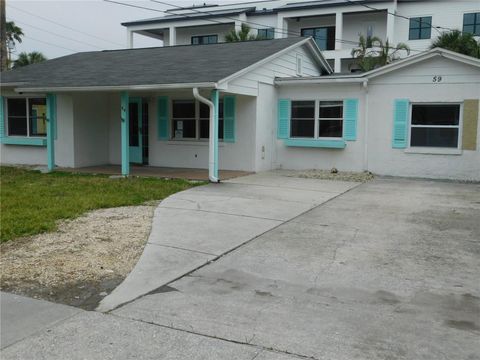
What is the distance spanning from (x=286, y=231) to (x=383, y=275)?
2.14 m

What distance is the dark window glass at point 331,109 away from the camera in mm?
14453

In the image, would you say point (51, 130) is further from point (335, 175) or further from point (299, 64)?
point (299, 64)

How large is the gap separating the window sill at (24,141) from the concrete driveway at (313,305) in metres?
11.1

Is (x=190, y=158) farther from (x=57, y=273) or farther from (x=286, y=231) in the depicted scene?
(x=57, y=273)

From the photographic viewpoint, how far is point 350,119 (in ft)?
46.5

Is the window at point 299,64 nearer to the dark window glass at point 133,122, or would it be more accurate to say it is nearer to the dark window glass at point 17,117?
the dark window glass at point 133,122

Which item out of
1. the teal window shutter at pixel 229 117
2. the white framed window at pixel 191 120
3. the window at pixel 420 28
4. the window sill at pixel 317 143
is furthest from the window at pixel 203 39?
the window sill at pixel 317 143

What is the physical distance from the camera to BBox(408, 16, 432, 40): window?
34.6 metres

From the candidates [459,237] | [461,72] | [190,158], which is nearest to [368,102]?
[461,72]

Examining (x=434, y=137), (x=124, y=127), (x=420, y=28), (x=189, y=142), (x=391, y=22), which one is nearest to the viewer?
(x=124, y=127)

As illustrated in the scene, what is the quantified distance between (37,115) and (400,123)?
1126 centimetres

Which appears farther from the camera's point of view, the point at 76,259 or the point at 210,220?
the point at 210,220

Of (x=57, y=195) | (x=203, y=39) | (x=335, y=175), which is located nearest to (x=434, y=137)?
(x=335, y=175)

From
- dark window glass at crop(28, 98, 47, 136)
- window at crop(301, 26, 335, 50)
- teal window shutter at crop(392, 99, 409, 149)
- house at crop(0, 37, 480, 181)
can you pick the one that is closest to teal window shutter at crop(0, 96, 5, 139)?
house at crop(0, 37, 480, 181)
